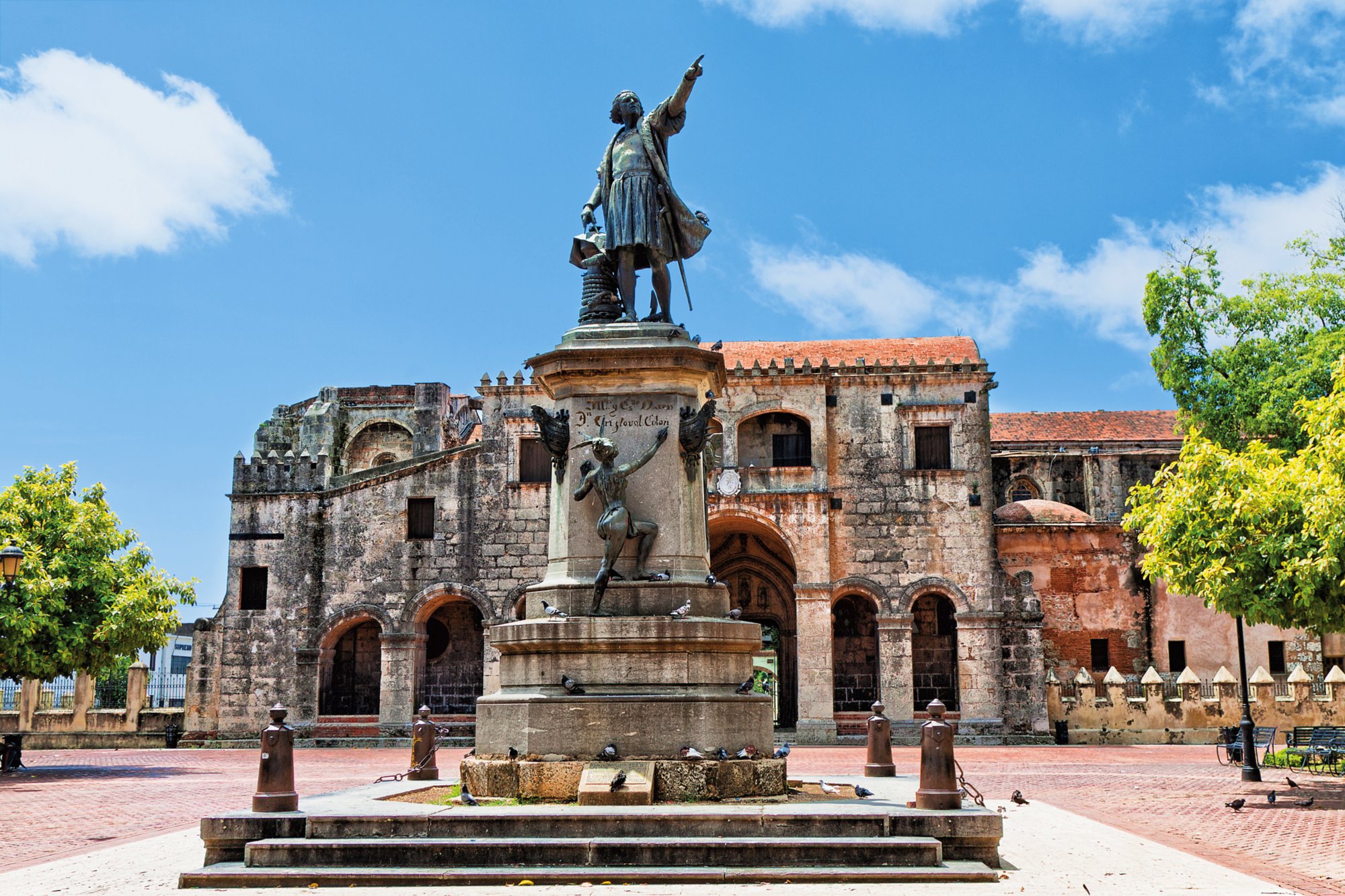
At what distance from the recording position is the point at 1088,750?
28938 mm

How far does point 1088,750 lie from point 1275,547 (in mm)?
14197

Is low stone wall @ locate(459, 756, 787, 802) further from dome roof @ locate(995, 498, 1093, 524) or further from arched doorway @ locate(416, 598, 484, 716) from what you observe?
dome roof @ locate(995, 498, 1093, 524)

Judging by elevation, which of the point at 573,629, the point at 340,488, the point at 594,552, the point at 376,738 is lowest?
the point at 376,738

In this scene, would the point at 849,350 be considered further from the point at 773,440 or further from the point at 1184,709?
the point at 1184,709

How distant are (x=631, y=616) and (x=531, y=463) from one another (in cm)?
2333

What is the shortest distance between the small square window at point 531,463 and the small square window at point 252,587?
7391 millimetres

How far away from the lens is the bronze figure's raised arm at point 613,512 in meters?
10.9

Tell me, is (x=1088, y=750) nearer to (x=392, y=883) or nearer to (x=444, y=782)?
(x=444, y=782)

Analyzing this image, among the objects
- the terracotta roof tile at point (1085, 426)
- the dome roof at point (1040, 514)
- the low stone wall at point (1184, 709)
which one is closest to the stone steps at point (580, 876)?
the low stone wall at point (1184, 709)

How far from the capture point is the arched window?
33500 millimetres

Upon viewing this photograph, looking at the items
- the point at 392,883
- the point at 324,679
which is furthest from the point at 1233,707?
the point at 392,883

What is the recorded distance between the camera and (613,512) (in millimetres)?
10945

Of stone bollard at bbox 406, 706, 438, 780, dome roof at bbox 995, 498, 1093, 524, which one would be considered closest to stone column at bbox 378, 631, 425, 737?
dome roof at bbox 995, 498, 1093, 524

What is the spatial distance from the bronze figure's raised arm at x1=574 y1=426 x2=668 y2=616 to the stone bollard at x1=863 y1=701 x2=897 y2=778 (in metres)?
4.05
